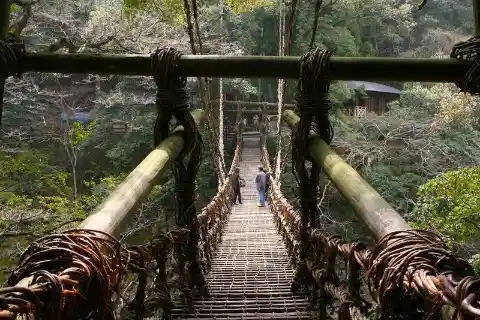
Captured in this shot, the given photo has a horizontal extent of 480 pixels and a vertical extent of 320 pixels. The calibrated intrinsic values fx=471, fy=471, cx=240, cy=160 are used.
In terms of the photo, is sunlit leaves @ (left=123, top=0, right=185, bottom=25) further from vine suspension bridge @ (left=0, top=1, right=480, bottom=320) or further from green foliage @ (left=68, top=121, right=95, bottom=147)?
green foliage @ (left=68, top=121, right=95, bottom=147)

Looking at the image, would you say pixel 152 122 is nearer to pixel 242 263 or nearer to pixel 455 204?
pixel 455 204

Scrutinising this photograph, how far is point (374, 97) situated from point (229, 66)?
43.8ft

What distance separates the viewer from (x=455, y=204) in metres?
4.76

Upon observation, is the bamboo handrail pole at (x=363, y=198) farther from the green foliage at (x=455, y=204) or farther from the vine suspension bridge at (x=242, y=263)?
the green foliage at (x=455, y=204)

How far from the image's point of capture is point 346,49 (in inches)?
476

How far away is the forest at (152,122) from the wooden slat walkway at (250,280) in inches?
83.5

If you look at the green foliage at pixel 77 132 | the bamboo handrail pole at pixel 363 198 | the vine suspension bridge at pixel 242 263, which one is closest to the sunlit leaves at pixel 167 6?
the vine suspension bridge at pixel 242 263

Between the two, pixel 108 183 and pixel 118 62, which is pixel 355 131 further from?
pixel 118 62

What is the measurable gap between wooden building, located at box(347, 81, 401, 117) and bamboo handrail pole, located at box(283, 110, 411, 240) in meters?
12.3

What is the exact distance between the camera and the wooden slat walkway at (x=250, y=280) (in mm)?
2162

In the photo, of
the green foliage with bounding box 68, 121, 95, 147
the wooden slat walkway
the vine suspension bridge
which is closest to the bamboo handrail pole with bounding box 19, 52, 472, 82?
the vine suspension bridge

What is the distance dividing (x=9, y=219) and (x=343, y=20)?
10.5 meters

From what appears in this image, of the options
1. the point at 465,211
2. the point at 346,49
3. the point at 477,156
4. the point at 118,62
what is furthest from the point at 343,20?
the point at 118,62

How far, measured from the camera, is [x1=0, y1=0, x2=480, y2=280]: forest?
23.9ft
